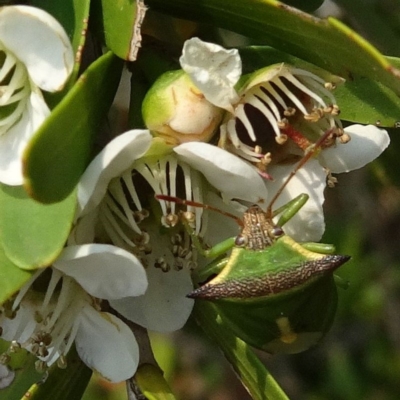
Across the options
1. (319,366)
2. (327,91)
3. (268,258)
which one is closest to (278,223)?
(268,258)

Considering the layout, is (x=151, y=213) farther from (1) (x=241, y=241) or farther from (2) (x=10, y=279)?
(2) (x=10, y=279)

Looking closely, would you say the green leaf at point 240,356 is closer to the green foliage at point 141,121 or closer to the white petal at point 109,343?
the green foliage at point 141,121

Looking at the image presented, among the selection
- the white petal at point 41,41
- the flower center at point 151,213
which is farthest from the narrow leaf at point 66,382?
the white petal at point 41,41

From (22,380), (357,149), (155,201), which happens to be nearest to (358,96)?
(357,149)

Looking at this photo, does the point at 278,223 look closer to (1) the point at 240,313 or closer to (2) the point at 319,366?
(1) the point at 240,313

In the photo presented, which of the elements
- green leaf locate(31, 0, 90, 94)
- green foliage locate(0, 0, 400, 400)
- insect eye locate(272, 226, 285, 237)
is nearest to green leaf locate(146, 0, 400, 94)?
green foliage locate(0, 0, 400, 400)

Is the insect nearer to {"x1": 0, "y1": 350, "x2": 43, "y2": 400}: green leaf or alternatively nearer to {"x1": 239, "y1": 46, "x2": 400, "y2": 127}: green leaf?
{"x1": 239, "y1": 46, "x2": 400, "y2": 127}: green leaf
